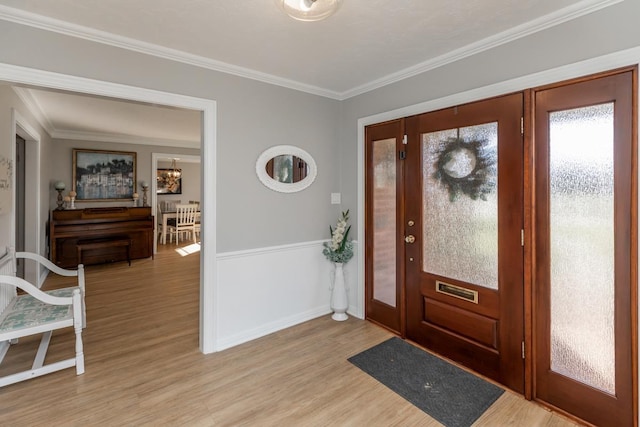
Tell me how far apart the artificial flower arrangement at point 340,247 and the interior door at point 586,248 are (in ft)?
5.50

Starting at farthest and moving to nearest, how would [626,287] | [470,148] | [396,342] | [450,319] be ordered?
[396,342] < [450,319] < [470,148] < [626,287]

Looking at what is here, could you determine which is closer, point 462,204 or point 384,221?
point 462,204

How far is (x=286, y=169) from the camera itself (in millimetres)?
3066

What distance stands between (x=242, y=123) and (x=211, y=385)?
2.08 meters

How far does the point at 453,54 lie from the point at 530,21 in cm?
52

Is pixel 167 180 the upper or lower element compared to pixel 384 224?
upper

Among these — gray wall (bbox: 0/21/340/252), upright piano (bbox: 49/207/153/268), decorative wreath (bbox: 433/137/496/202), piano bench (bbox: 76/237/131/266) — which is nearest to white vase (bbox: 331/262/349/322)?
gray wall (bbox: 0/21/340/252)

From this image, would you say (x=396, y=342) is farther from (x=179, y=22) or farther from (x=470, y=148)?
(x=179, y=22)

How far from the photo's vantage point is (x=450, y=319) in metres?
2.49

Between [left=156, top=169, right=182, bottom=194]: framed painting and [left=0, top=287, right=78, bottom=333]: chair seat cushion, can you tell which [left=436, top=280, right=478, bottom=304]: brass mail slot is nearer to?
[left=0, top=287, right=78, bottom=333]: chair seat cushion

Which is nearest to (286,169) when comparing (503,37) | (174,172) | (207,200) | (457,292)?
(207,200)

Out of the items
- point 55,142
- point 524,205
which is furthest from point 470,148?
point 55,142

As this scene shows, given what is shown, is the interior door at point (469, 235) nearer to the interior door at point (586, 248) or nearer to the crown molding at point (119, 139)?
the interior door at point (586, 248)

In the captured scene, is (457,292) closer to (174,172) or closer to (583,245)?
(583,245)
